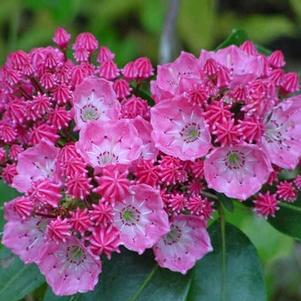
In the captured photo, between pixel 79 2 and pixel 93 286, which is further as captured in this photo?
pixel 79 2

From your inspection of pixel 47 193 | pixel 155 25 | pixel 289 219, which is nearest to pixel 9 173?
pixel 47 193

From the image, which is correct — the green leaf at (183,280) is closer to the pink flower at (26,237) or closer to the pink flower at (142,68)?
the pink flower at (26,237)

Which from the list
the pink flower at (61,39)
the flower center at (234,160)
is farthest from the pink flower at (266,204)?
the pink flower at (61,39)

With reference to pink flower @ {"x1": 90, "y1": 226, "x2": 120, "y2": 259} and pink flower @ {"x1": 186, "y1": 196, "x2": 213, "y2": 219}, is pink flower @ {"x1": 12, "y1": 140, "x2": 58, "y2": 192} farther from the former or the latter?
pink flower @ {"x1": 186, "y1": 196, "x2": 213, "y2": 219}

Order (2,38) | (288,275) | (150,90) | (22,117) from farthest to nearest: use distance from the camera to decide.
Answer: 1. (2,38)
2. (288,275)
3. (150,90)
4. (22,117)

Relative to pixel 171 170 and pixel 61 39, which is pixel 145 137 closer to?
pixel 171 170

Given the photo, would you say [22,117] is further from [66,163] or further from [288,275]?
[288,275]

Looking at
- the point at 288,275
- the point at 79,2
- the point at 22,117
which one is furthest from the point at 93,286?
the point at 79,2
